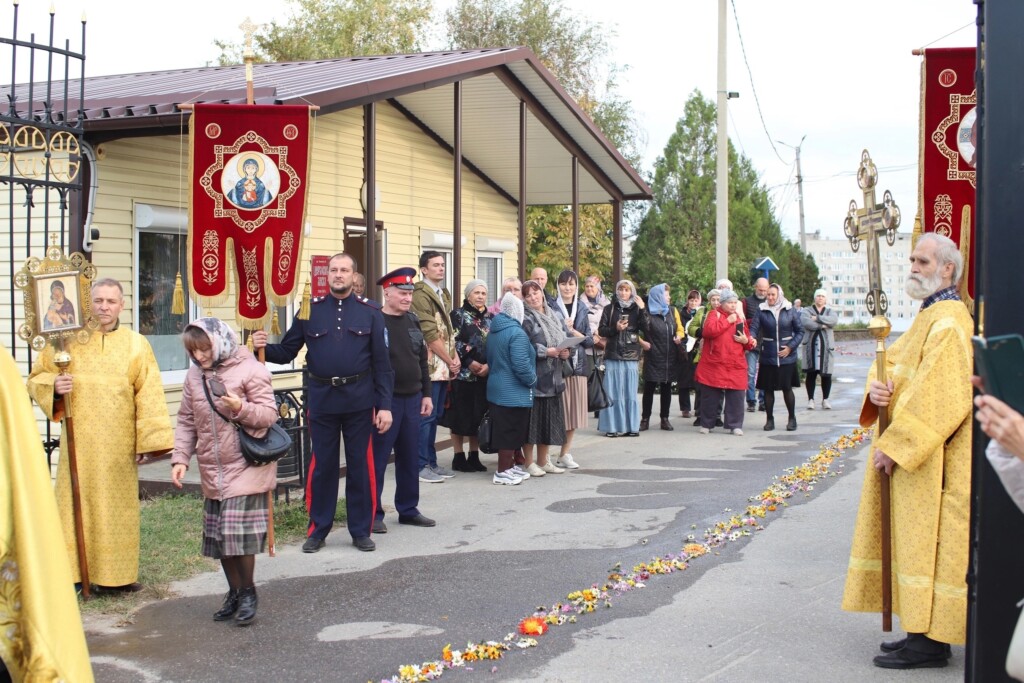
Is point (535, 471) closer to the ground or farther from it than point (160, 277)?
closer to the ground

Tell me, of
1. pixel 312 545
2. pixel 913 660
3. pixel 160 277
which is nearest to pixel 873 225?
pixel 913 660

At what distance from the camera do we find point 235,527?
558 centimetres

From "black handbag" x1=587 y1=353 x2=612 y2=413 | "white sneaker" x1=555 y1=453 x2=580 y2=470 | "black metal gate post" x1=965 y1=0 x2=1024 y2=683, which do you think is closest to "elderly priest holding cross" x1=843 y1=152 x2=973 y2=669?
"black metal gate post" x1=965 y1=0 x2=1024 y2=683

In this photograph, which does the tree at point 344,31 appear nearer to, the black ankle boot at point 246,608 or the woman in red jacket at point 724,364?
the woman in red jacket at point 724,364

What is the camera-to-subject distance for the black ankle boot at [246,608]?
5.68 m

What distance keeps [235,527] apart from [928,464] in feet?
11.2

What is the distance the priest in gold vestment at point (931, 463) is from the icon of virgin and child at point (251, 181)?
4.02m

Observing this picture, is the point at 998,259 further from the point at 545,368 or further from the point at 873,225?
the point at 545,368

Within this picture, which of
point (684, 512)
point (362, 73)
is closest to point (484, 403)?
point (684, 512)

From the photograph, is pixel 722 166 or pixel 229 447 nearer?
pixel 229 447

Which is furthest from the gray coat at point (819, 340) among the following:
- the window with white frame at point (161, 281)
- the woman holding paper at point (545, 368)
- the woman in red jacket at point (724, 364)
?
the window with white frame at point (161, 281)

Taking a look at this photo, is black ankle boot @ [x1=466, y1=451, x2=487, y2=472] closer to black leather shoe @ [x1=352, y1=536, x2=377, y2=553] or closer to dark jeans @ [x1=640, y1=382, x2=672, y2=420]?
black leather shoe @ [x1=352, y1=536, x2=377, y2=553]

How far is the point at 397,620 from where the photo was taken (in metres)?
5.79

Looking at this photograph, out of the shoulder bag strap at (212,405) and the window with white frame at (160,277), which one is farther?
the window with white frame at (160,277)
